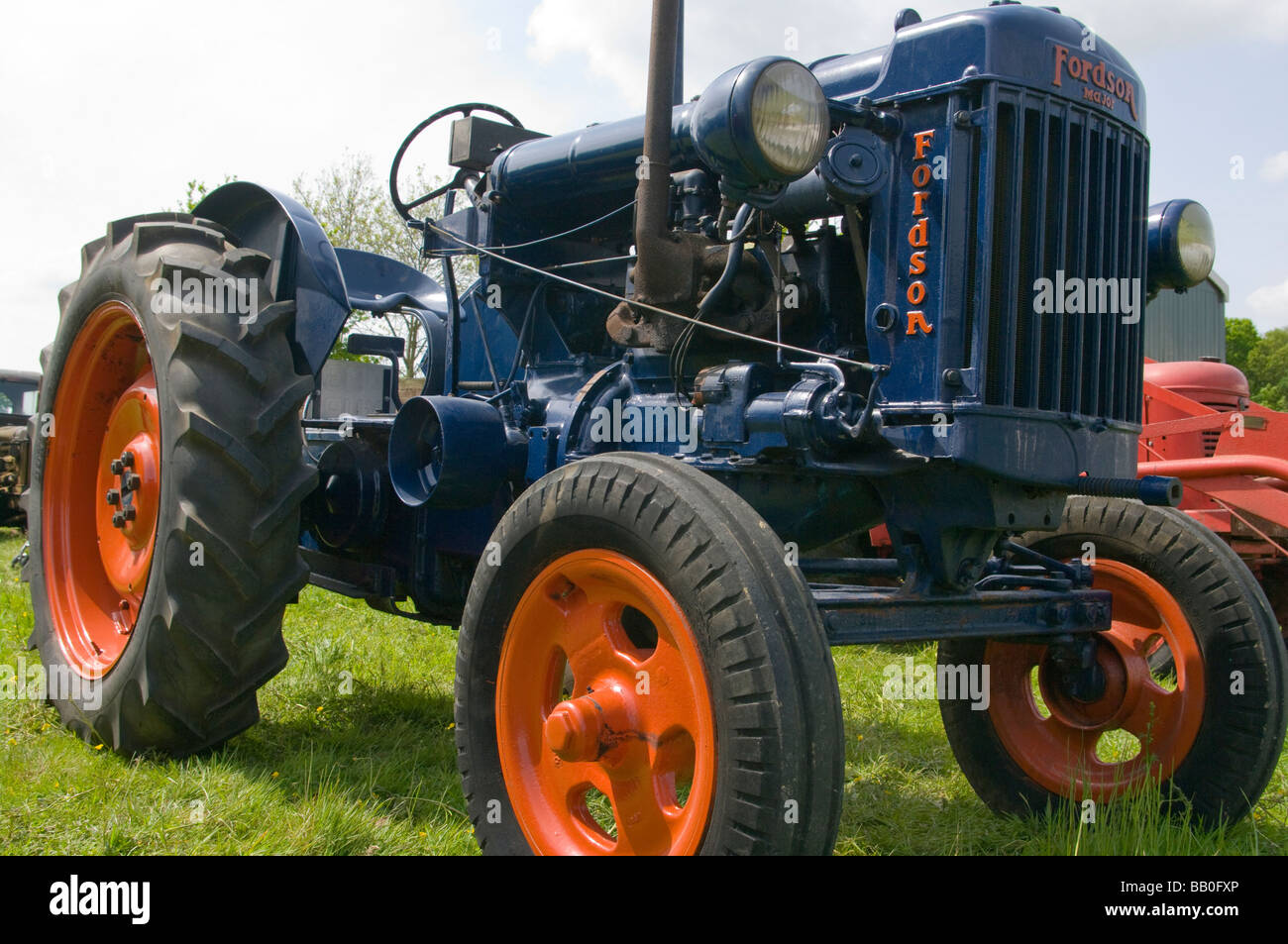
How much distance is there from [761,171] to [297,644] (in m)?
4.00

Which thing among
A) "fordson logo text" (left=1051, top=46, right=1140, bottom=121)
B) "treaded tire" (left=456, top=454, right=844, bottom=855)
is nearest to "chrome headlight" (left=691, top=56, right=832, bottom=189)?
"fordson logo text" (left=1051, top=46, right=1140, bottom=121)

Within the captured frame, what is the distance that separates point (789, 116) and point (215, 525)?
6.75ft

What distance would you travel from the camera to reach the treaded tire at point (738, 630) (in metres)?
2.09

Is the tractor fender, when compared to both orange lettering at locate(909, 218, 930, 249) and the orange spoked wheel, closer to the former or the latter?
orange lettering at locate(909, 218, 930, 249)

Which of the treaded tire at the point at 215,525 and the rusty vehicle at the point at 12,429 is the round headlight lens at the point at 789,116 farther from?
the rusty vehicle at the point at 12,429

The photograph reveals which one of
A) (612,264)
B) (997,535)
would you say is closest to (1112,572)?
(997,535)

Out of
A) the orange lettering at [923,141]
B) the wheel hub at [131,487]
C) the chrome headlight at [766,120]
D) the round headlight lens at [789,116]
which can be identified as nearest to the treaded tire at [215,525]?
the wheel hub at [131,487]

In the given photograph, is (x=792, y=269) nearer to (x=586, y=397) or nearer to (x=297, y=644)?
(x=586, y=397)

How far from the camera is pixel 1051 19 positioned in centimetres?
286

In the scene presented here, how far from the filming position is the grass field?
2984 mm

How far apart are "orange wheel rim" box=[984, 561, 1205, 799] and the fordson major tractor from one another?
0.01 metres

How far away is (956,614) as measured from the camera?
280cm

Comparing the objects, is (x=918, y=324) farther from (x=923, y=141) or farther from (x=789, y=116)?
(x=789, y=116)
